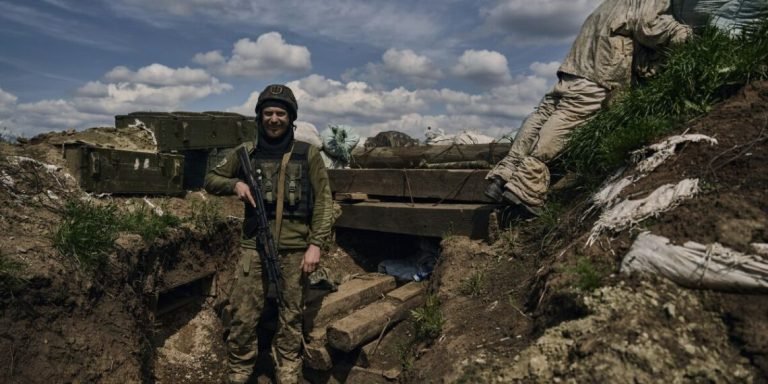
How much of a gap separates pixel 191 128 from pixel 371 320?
13.7ft

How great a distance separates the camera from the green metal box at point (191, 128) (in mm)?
6537

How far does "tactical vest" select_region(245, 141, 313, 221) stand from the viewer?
13.4 feet

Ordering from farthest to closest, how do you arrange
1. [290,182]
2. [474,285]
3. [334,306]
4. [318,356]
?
1. [334,306]
2. [318,356]
3. [290,182]
4. [474,285]

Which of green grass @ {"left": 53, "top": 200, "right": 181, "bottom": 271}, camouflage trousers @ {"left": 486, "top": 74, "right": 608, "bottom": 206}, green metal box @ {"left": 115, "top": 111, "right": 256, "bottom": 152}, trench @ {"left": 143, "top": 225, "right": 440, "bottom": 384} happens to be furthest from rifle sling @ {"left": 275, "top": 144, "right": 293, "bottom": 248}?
green metal box @ {"left": 115, "top": 111, "right": 256, "bottom": 152}

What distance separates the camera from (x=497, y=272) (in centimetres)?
390

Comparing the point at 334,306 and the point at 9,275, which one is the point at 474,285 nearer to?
the point at 334,306

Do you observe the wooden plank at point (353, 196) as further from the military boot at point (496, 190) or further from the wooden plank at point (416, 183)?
the military boot at point (496, 190)

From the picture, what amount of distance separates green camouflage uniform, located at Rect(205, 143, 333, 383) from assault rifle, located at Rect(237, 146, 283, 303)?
102 mm

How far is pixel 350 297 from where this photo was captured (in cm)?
479

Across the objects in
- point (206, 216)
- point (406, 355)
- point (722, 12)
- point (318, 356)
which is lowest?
point (318, 356)

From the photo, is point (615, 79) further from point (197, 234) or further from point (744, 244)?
point (197, 234)

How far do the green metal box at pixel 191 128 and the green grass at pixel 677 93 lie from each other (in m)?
5.16

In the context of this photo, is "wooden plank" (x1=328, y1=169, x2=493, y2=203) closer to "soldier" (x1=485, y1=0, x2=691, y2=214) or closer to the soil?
"soldier" (x1=485, y1=0, x2=691, y2=214)

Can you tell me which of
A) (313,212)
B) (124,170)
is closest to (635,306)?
(313,212)
